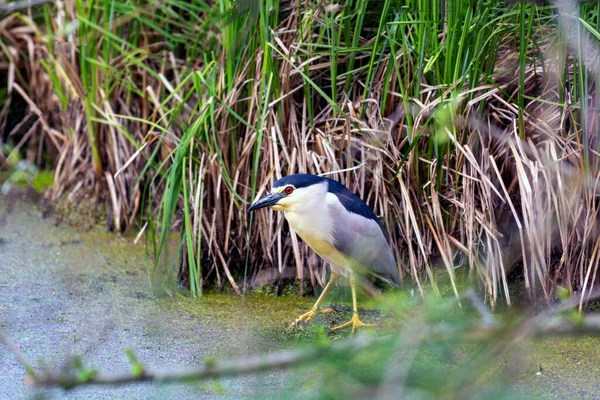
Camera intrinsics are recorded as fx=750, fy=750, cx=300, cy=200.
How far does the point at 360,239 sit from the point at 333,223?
0.43 ft

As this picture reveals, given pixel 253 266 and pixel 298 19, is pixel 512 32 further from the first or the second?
pixel 253 266

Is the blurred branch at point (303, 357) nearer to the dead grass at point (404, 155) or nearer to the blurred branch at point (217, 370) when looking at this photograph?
the blurred branch at point (217, 370)

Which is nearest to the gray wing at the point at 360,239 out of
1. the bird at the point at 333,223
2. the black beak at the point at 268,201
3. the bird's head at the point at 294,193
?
the bird at the point at 333,223

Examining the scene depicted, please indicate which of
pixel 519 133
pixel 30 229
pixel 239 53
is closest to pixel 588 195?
pixel 519 133

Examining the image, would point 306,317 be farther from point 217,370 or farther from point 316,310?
point 217,370

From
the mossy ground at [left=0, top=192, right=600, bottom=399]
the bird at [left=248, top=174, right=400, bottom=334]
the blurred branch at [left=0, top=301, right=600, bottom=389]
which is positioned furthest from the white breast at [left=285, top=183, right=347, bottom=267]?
the blurred branch at [left=0, top=301, right=600, bottom=389]

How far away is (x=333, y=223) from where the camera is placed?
3.13 meters

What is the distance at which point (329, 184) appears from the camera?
3.13 meters

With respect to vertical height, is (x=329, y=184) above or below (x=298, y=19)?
below

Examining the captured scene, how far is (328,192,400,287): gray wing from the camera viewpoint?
3.12 meters

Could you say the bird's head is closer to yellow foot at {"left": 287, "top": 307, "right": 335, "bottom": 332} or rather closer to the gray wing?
the gray wing

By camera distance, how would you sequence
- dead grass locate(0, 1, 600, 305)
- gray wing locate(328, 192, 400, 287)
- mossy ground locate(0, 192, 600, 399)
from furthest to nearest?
gray wing locate(328, 192, 400, 287) < dead grass locate(0, 1, 600, 305) < mossy ground locate(0, 192, 600, 399)

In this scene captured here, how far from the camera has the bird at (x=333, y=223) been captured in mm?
3053

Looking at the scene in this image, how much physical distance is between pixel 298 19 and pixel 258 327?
1.37 meters
